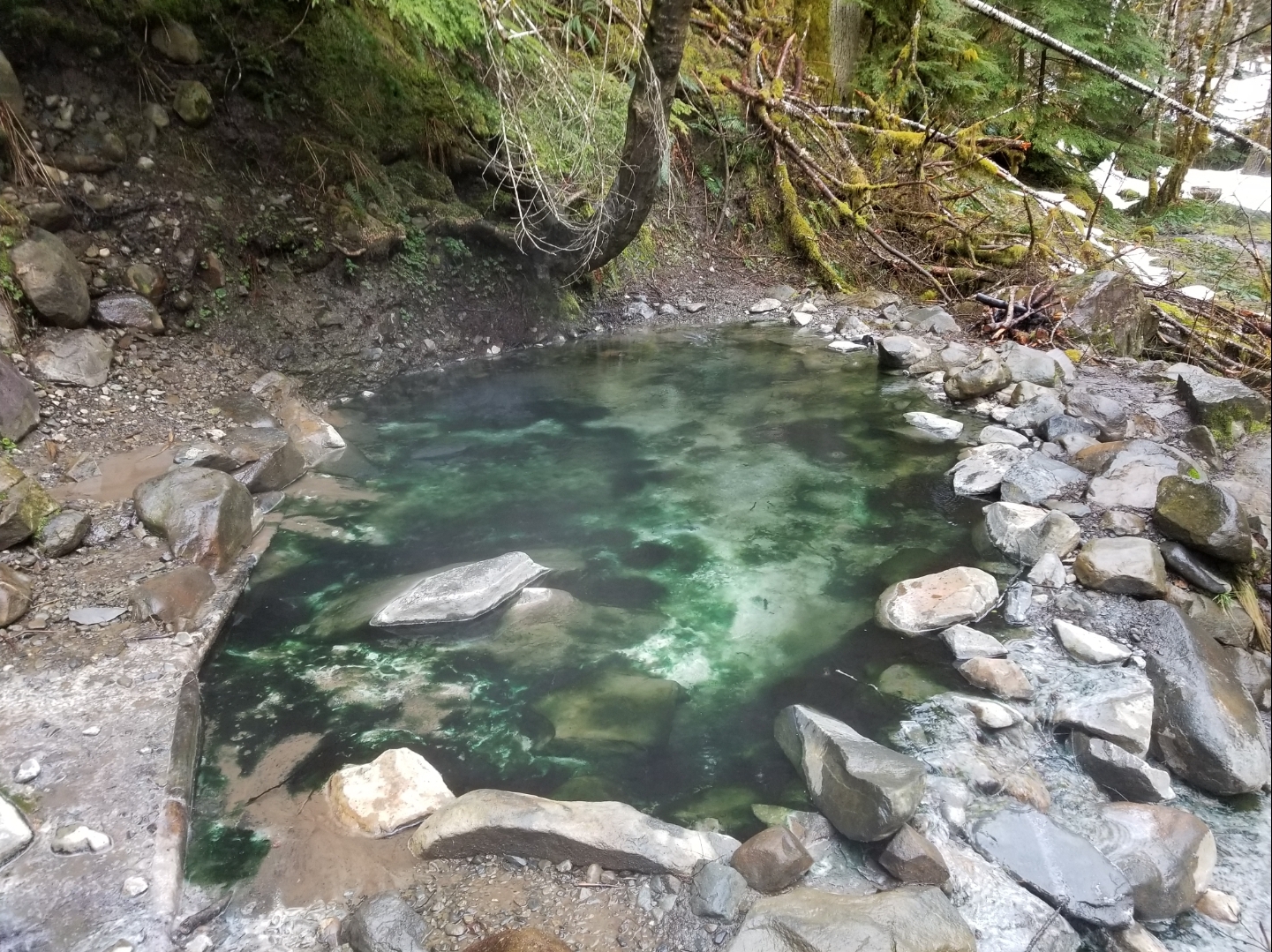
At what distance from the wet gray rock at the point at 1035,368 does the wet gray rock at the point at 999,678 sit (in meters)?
3.73

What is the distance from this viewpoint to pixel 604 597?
3719 millimetres

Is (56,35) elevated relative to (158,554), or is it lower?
elevated

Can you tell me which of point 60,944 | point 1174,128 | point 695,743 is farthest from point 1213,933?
point 1174,128

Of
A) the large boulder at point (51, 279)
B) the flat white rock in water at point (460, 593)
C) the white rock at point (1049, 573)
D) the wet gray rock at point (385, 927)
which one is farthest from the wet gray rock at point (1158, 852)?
the large boulder at point (51, 279)

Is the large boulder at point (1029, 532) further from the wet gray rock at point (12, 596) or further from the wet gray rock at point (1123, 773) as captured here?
the wet gray rock at point (12, 596)

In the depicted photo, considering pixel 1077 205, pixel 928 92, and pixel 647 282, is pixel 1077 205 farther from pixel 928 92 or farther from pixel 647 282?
pixel 647 282

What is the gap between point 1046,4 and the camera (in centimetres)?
1116

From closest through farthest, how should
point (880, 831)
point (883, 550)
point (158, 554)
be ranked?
point (880, 831)
point (158, 554)
point (883, 550)

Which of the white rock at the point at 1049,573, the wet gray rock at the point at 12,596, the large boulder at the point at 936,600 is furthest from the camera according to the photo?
the white rock at the point at 1049,573

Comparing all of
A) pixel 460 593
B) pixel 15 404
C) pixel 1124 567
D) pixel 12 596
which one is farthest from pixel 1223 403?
pixel 15 404

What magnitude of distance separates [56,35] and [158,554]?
389 centimetres

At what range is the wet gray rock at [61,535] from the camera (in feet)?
11.1

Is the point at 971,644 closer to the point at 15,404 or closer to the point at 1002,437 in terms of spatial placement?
the point at 1002,437

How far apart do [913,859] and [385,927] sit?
1557 millimetres
